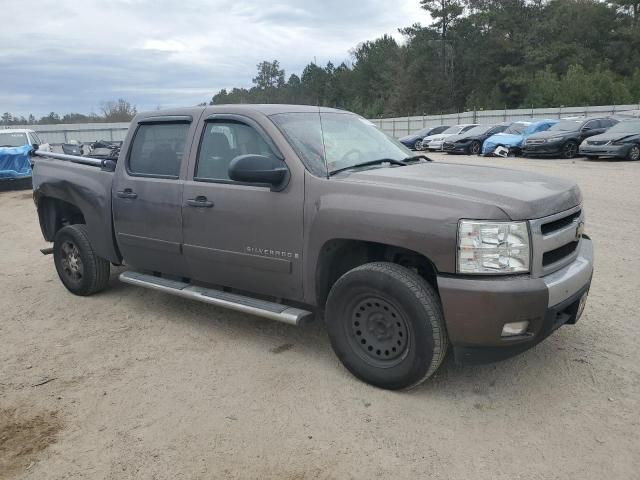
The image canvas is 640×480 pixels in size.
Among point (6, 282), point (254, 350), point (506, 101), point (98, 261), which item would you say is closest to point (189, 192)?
point (254, 350)

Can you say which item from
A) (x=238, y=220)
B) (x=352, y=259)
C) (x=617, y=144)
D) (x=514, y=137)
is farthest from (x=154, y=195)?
(x=514, y=137)

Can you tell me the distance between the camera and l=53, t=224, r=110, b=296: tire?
5.58 meters

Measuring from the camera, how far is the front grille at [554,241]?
3.22 m

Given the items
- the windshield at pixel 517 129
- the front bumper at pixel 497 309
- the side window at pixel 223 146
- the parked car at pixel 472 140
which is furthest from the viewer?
the parked car at pixel 472 140

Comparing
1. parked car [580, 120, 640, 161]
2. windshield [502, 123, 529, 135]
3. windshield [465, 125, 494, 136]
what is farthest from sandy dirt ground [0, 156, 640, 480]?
windshield [465, 125, 494, 136]

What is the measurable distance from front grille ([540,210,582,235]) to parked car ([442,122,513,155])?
70.8 ft

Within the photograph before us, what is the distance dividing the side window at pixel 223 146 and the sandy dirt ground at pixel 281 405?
138 centimetres

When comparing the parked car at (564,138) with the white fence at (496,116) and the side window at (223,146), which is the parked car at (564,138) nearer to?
the white fence at (496,116)

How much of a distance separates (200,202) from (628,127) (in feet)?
61.6

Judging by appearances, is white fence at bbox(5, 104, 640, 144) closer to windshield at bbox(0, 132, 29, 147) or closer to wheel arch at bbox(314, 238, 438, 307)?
windshield at bbox(0, 132, 29, 147)

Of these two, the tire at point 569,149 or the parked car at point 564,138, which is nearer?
the parked car at point 564,138

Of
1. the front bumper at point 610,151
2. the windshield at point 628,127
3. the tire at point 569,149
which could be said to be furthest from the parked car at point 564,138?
the front bumper at point 610,151

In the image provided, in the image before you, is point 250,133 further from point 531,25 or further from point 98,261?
point 531,25

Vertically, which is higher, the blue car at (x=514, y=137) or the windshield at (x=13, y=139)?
the windshield at (x=13, y=139)
